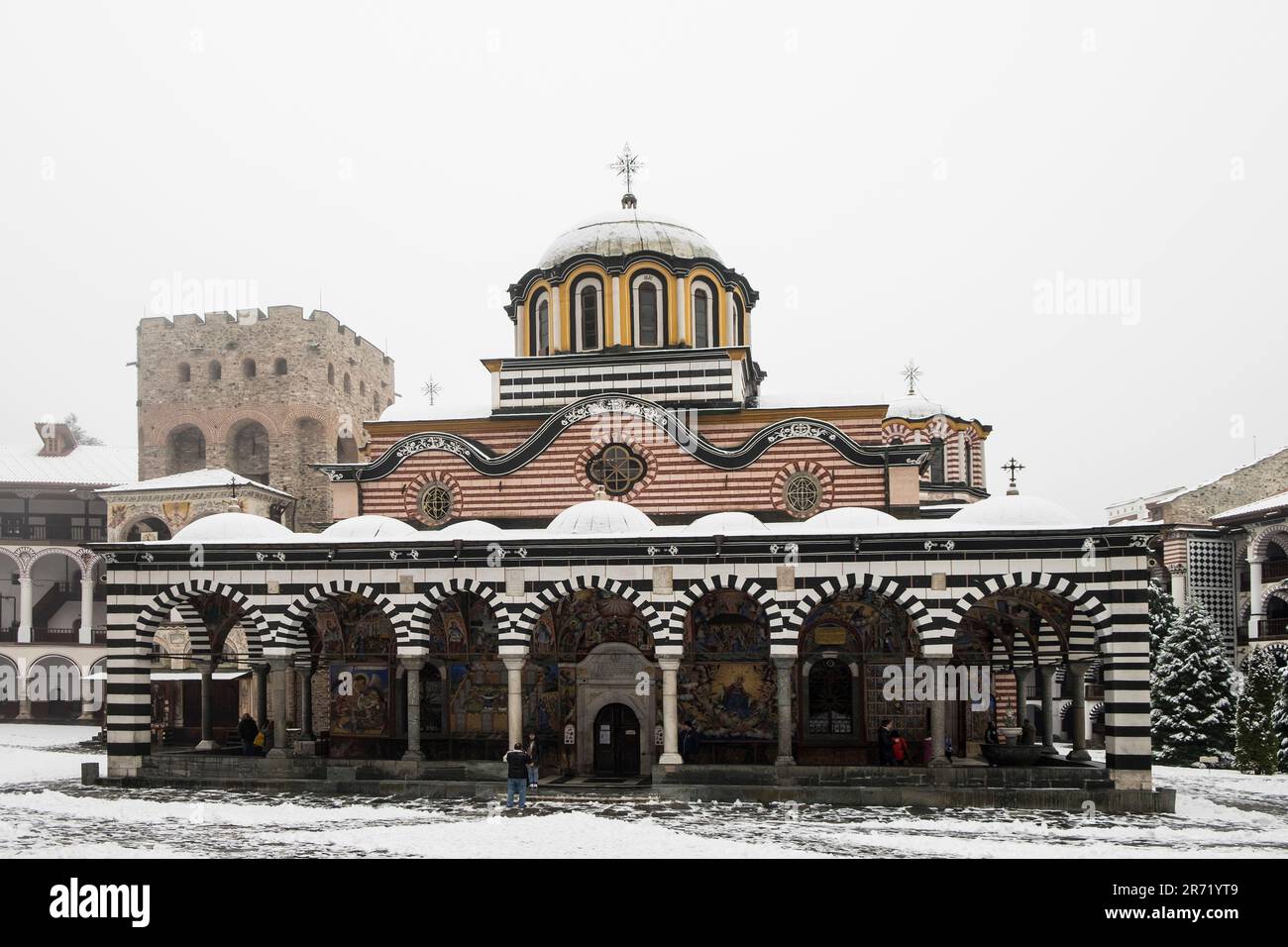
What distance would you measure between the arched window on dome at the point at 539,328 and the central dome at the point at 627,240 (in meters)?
0.87

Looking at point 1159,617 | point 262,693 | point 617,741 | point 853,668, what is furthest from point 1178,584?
point 262,693

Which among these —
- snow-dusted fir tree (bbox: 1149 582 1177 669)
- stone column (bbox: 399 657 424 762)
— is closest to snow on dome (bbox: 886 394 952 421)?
snow-dusted fir tree (bbox: 1149 582 1177 669)

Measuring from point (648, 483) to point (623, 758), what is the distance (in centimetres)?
567

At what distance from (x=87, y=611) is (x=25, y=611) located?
2091mm

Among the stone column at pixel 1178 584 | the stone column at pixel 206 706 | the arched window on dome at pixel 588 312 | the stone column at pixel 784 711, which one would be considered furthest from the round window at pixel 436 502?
the stone column at pixel 1178 584

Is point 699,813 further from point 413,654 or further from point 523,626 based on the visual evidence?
point 413,654

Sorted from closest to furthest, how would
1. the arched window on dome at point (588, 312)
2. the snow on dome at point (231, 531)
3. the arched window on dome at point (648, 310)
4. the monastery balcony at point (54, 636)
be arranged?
the snow on dome at point (231, 531)
the arched window on dome at point (648, 310)
the arched window on dome at point (588, 312)
the monastery balcony at point (54, 636)

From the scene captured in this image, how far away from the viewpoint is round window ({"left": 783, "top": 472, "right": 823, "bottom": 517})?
Result: 24.7 metres

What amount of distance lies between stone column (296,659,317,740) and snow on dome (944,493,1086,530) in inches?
516

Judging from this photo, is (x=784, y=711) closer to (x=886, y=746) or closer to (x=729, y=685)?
(x=886, y=746)

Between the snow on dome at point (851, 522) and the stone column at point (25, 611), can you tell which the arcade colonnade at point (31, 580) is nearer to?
the stone column at point (25, 611)

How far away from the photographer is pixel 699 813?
1834 centimetres

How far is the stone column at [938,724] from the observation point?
776 inches

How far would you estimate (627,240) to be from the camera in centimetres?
2842
